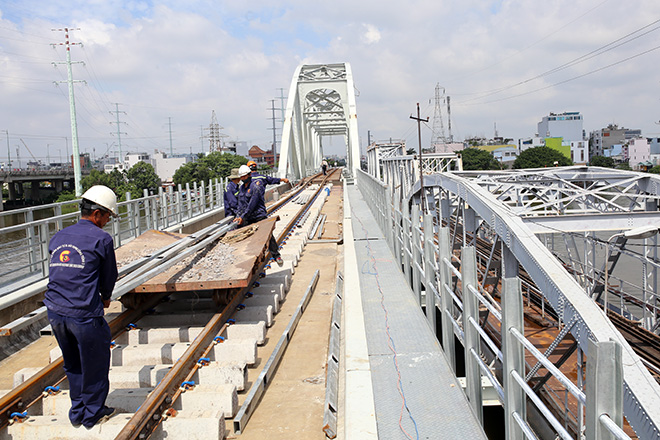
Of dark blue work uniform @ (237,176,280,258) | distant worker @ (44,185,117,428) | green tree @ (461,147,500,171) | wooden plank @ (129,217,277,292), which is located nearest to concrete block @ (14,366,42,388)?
distant worker @ (44,185,117,428)

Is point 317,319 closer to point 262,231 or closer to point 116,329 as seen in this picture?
point 262,231

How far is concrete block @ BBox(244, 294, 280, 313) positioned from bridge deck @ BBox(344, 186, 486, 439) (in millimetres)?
1097

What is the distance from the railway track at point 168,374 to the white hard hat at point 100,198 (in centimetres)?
155

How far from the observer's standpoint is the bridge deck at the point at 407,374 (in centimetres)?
410

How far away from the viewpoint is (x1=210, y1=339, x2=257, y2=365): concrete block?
5.48 meters

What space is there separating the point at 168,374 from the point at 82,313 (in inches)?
40.3

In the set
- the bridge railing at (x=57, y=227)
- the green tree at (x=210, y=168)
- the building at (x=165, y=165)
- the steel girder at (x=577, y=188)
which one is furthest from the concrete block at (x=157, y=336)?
the building at (x=165, y=165)

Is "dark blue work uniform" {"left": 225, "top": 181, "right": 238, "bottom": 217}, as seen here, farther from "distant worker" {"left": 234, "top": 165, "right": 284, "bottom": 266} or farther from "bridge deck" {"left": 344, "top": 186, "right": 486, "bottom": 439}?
"bridge deck" {"left": 344, "top": 186, "right": 486, "bottom": 439}

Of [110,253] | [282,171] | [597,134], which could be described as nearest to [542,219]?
[110,253]

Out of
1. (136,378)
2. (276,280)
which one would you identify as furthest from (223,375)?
(276,280)

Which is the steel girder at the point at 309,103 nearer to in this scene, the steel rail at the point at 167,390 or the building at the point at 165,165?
the steel rail at the point at 167,390

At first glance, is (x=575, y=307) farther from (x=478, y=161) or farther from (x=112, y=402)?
(x=478, y=161)

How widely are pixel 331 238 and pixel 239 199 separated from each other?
16.9 ft

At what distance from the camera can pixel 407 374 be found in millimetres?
5047
